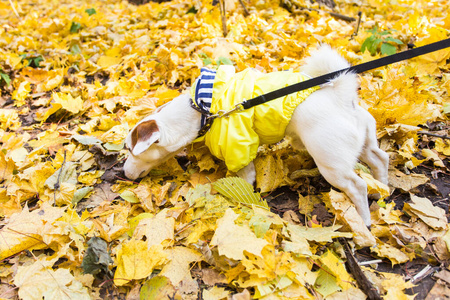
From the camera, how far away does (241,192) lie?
7.14 ft

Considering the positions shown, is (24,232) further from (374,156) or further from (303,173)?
(374,156)

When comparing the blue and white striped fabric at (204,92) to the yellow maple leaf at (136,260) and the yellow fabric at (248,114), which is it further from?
the yellow maple leaf at (136,260)

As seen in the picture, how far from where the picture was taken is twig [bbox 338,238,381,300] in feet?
5.02

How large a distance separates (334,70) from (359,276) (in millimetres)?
1408

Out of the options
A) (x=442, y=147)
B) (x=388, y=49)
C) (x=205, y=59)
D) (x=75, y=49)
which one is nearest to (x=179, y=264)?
(x=442, y=147)

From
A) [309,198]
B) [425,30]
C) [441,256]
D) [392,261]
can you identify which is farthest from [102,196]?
[425,30]

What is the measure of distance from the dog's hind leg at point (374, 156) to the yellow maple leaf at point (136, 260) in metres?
1.64

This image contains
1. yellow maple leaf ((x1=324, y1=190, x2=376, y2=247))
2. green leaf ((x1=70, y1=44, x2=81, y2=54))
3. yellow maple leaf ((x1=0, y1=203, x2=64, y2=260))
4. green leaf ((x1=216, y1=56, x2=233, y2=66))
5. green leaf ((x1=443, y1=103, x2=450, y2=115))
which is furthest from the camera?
green leaf ((x1=70, y1=44, x2=81, y2=54))

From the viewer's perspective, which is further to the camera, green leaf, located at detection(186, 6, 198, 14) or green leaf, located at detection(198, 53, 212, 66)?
green leaf, located at detection(186, 6, 198, 14)

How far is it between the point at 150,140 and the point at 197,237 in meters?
0.84

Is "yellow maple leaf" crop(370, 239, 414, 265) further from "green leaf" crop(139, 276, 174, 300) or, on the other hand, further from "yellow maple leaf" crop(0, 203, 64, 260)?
"yellow maple leaf" crop(0, 203, 64, 260)

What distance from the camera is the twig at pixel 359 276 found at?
153cm

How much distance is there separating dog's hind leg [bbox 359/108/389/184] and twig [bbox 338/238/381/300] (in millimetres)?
703

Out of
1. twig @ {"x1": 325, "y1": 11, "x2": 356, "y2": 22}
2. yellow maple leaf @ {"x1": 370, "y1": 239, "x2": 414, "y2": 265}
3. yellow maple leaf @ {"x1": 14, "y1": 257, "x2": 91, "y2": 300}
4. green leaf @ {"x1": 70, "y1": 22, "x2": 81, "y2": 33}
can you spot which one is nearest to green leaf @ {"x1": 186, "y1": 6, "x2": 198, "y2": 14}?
green leaf @ {"x1": 70, "y1": 22, "x2": 81, "y2": 33}
